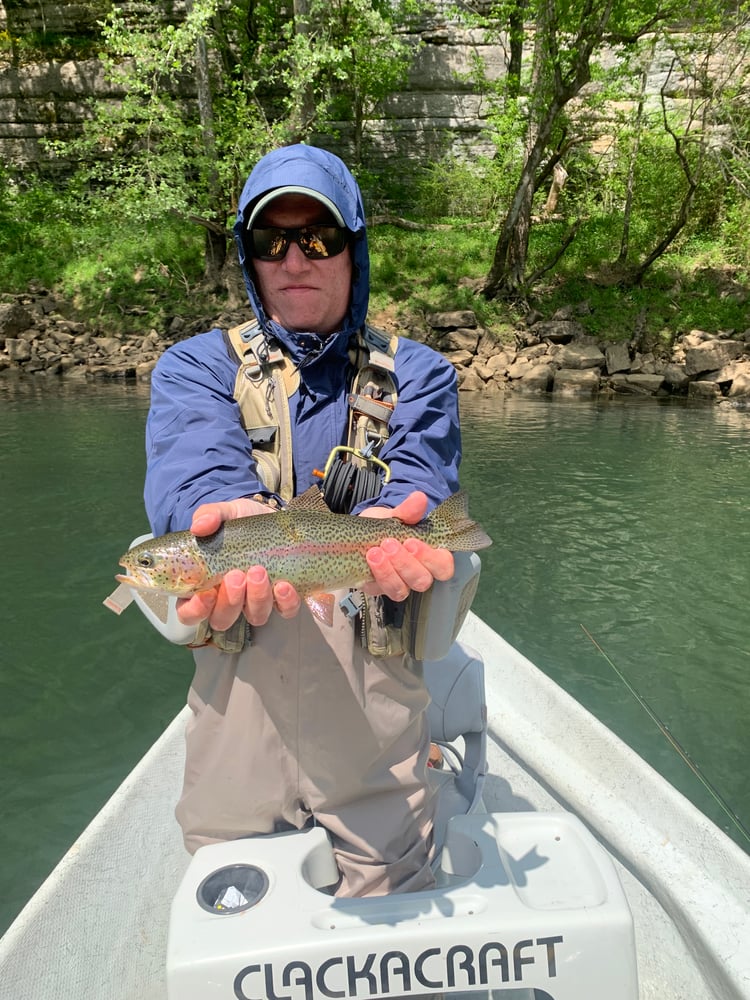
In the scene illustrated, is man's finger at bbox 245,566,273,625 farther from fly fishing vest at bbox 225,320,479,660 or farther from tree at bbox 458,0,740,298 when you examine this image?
tree at bbox 458,0,740,298

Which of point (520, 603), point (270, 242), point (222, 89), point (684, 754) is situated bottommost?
point (520, 603)

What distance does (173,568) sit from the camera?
242 cm

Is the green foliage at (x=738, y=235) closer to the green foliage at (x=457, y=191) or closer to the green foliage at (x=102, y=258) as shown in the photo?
the green foliage at (x=457, y=191)

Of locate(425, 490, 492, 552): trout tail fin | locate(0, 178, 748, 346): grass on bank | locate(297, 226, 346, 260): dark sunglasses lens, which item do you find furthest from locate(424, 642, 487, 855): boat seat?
locate(0, 178, 748, 346): grass on bank

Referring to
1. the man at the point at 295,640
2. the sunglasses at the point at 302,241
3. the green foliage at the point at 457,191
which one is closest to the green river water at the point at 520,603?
the man at the point at 295,640

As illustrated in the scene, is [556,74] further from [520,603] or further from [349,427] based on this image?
[349,427]

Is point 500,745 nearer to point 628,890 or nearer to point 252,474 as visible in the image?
point 628,890

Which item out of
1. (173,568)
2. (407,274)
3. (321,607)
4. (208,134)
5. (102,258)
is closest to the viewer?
(173,568)

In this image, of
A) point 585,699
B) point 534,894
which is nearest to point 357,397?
point 534,894

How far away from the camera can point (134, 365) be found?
2545 cm

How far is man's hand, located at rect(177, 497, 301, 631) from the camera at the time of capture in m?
2.34

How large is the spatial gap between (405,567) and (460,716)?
1274 mm

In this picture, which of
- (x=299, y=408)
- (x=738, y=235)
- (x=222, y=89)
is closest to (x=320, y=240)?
(x=299, y=408)

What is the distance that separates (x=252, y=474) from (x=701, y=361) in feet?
78.1
